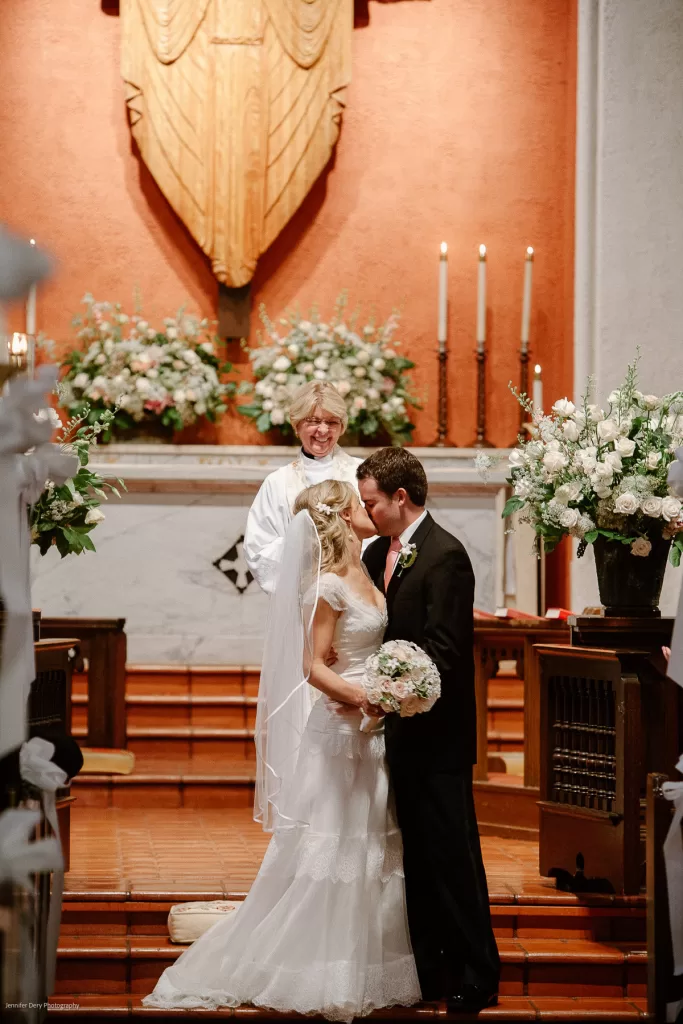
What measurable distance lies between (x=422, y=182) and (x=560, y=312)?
1.21m

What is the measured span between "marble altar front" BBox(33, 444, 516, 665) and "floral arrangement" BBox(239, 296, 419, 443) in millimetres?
472

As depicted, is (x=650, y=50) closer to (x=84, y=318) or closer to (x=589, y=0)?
(x=589, y=0)

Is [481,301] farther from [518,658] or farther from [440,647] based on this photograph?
[440,647]

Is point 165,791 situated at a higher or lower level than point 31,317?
lower

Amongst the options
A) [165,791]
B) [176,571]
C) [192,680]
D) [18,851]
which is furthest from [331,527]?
[176,571]

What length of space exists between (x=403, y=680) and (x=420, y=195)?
5.28 metres

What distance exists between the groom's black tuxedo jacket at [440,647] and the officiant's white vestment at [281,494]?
1743mm

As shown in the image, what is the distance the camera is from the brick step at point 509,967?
4438 mm

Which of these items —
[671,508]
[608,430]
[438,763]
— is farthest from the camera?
[608,430]

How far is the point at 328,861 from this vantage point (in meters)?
4.09

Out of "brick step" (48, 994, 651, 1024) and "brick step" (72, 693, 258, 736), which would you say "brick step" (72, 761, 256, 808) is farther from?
"brick step" (48, 994, 651, 1024)

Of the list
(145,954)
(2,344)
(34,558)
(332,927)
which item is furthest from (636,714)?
(34,558)

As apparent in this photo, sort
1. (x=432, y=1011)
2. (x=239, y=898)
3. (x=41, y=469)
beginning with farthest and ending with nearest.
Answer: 1. (x=239, y=898)
2. (x=432, y=1011)
3. (x=41, y=469)

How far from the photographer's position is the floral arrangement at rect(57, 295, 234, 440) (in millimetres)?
7621
